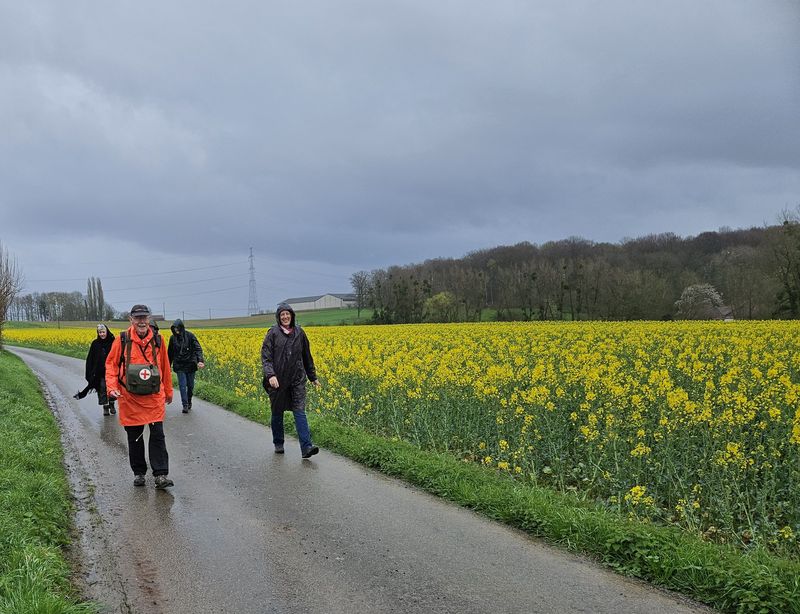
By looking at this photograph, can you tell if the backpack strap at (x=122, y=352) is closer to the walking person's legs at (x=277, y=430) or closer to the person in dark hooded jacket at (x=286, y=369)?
the person in dark hooded jacket at (x=286, y=369)

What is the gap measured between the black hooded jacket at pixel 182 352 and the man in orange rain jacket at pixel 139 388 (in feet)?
20.8

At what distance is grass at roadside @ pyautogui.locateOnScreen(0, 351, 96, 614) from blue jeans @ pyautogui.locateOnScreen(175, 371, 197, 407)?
10.7 feet

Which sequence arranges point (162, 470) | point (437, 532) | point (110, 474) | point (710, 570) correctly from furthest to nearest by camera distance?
point (110, 474) → point (162, 470) → point (437, 532) → point (710, 570)

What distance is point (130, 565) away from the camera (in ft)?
15.8

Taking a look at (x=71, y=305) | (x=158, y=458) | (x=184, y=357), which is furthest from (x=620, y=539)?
(x=71, y=305)

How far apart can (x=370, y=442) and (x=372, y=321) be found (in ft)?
249

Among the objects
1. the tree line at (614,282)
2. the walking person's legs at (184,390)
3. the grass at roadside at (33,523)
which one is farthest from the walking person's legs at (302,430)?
the tree line at (614,282)

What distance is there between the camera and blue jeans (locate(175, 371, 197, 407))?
515 inches

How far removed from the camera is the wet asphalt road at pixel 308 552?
13.7ft

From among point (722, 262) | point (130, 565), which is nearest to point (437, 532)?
point (130, 565)

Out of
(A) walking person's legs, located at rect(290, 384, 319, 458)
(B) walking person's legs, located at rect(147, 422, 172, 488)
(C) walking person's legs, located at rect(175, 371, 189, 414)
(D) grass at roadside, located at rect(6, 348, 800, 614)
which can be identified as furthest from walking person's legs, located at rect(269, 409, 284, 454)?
(C) walking person's legs, located at rect(175, 371, 189, 414)

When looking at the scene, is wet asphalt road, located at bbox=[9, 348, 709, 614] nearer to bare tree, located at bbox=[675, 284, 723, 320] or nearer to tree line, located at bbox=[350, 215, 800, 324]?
tree line, located at bbox=[350, 215, 800, 324]

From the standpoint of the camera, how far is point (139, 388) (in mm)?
6953

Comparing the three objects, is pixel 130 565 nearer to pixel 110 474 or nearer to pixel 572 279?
pixel 110 474
